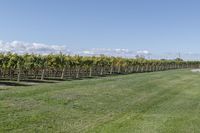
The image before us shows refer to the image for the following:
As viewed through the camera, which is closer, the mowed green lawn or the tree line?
the mowed green lawn

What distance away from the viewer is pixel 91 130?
11742 millimetres

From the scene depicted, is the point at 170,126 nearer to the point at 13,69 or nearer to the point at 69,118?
the point at 69,118

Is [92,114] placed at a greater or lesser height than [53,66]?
lesser

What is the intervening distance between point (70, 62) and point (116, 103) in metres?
32.3

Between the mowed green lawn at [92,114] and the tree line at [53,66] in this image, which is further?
the tree line at [53,66]

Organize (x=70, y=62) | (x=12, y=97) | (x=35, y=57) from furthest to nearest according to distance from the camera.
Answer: (x=70, y=62), (x=35, y=57), (x=12, y=97)

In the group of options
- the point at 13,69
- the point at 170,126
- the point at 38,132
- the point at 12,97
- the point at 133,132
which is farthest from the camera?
the point at 13,69

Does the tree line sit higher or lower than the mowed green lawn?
higher

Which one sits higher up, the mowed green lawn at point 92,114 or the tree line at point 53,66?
the tree line at point 53,66

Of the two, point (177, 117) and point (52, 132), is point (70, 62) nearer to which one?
point (177, 117)

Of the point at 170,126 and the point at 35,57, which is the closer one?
the point at 170,126

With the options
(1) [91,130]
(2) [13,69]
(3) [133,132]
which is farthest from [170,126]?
(2) [13,69]

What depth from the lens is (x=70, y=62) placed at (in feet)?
165

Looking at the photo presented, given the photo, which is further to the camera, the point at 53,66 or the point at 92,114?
the point at 53,66
